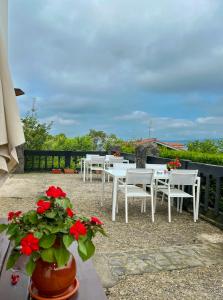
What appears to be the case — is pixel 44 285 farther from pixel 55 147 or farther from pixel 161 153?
pixel 55 147

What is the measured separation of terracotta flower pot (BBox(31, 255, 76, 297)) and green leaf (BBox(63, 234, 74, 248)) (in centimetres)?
13

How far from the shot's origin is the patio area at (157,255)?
8.16 ft

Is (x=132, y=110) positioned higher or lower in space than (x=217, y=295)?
higher

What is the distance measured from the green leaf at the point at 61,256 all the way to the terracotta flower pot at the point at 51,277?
0.19ft

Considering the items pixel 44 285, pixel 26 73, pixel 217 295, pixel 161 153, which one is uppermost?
pixel 26 73

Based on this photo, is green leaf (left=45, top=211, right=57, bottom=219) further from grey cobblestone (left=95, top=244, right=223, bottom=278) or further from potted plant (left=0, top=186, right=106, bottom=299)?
grey cobblestone (left=95, top=244, right=223, bottom=278)

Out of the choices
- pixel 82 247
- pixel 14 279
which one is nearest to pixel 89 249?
pixel 82 247

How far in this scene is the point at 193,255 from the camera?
319 cm

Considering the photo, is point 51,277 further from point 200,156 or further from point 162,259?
point 200,156

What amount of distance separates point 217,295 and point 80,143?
32.6 feet

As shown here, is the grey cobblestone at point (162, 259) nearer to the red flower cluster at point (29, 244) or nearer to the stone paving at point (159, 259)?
the stone paving at point (159, 259)

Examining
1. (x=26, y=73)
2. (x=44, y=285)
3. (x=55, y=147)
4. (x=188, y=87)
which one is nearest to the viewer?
(x=44, y=285)

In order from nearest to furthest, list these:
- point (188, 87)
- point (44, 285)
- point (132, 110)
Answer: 1. point (44, 285)
2. point (188, 87)
3. point (132, 110)

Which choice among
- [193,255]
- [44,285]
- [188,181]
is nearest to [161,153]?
[188,181]
